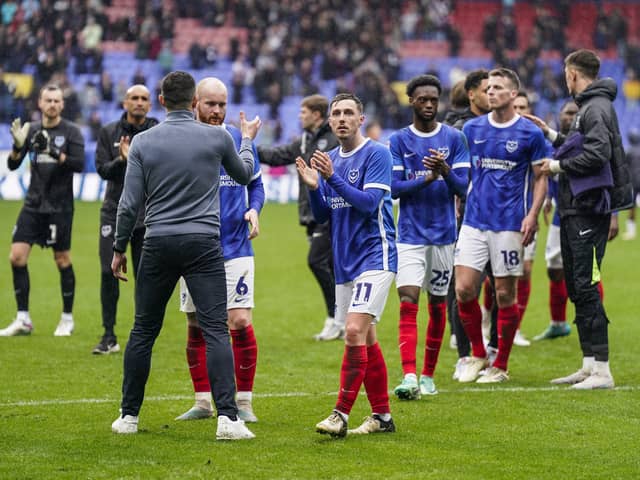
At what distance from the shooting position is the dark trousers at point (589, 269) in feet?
30.1

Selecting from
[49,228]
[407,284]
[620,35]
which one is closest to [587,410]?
[407,284]

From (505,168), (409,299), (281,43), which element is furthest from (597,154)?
(281,43)

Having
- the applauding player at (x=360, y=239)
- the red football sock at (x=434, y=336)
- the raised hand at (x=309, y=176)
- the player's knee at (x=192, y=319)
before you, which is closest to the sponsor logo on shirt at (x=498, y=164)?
the red football sock at (x=434, y=336)

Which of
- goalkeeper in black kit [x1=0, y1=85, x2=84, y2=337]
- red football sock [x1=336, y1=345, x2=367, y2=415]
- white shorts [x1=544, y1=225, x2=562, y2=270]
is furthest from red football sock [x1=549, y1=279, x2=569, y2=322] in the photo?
red football sock [x1=336, y1=345, x2=367, y2=415]

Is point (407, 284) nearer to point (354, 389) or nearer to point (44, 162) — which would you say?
point (354, 389)

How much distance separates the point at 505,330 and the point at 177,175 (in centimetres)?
381

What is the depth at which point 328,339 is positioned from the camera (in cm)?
1222

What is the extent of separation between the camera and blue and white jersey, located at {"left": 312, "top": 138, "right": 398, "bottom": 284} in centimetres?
738

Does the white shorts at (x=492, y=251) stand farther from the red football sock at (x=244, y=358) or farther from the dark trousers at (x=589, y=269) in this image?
the red football sock at (x=244, y=358)

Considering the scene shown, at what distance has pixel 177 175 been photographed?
22.7 feet

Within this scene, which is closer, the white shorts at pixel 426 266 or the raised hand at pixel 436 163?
the raised hand at pixel 436 163

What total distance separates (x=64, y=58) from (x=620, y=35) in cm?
2113

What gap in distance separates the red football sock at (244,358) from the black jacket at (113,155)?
3.01 metres

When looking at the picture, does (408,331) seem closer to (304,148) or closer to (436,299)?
(436,299)
